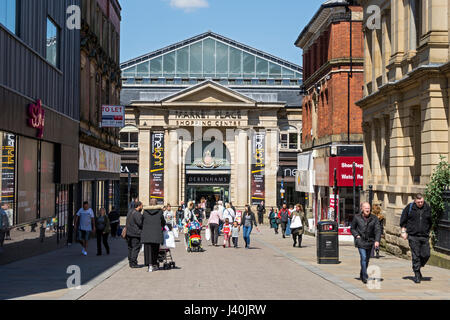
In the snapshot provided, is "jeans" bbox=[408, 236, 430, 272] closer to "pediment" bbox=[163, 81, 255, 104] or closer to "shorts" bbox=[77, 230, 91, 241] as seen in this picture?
"shorts" bbox=[77, 230, 91, 241]

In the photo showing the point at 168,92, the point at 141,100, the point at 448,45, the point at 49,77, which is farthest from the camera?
the point at 168,92

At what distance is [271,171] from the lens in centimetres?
6688

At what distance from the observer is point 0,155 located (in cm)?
1792

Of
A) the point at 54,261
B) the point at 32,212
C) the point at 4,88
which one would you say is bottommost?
the point at 54,261

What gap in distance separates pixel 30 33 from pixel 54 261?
21.4 ft

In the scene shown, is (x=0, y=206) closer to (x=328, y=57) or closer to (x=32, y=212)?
(x=32, y=212)

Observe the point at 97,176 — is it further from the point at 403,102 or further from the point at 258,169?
the point at 258,169

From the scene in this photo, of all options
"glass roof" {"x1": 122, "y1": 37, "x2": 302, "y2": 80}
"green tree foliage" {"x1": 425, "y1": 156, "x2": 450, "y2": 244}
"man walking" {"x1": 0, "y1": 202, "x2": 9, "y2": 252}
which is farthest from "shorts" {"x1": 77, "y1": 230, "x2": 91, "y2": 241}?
"glass roof" {"x1": 122, "y1": 37, "x2": 302, "y2": 80}

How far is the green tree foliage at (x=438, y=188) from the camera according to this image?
18.9 meters

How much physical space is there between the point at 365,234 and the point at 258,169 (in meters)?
51.1

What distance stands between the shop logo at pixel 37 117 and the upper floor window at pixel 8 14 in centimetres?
248

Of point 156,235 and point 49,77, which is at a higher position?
point 49,77

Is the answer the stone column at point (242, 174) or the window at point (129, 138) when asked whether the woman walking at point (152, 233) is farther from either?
the window at point (129, 138)

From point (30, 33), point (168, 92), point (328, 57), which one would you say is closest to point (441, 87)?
point (30, 33)
